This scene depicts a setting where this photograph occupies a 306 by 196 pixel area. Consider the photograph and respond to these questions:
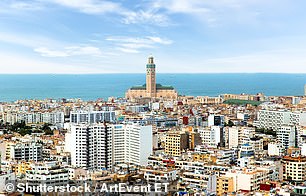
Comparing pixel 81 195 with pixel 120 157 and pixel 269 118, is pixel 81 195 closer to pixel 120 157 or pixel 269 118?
pixel 120 157

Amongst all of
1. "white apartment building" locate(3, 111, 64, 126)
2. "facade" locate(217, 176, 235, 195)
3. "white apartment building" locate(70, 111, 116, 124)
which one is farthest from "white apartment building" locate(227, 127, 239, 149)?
"white apartment building" locate(3, 111, 64, 126)

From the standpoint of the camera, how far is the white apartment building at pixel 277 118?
51.6 feet

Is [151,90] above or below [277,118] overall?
above

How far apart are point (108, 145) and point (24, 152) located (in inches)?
61.2

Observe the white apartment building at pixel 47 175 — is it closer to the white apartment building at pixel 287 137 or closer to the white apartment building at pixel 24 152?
the white apartment building at pixel 24 152

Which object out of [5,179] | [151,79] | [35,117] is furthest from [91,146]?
[151,79]

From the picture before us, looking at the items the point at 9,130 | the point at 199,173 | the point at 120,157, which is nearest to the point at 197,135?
the point at 120,157

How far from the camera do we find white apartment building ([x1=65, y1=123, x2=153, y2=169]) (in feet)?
34.1

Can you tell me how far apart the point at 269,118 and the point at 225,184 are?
9057 mm

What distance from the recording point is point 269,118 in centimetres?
1661

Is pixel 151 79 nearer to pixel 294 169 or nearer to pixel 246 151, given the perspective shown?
pixel 246 151

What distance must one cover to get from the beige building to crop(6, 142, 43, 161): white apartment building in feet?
62.8

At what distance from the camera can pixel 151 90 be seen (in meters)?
30.5

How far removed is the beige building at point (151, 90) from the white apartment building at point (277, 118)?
1332 cm
